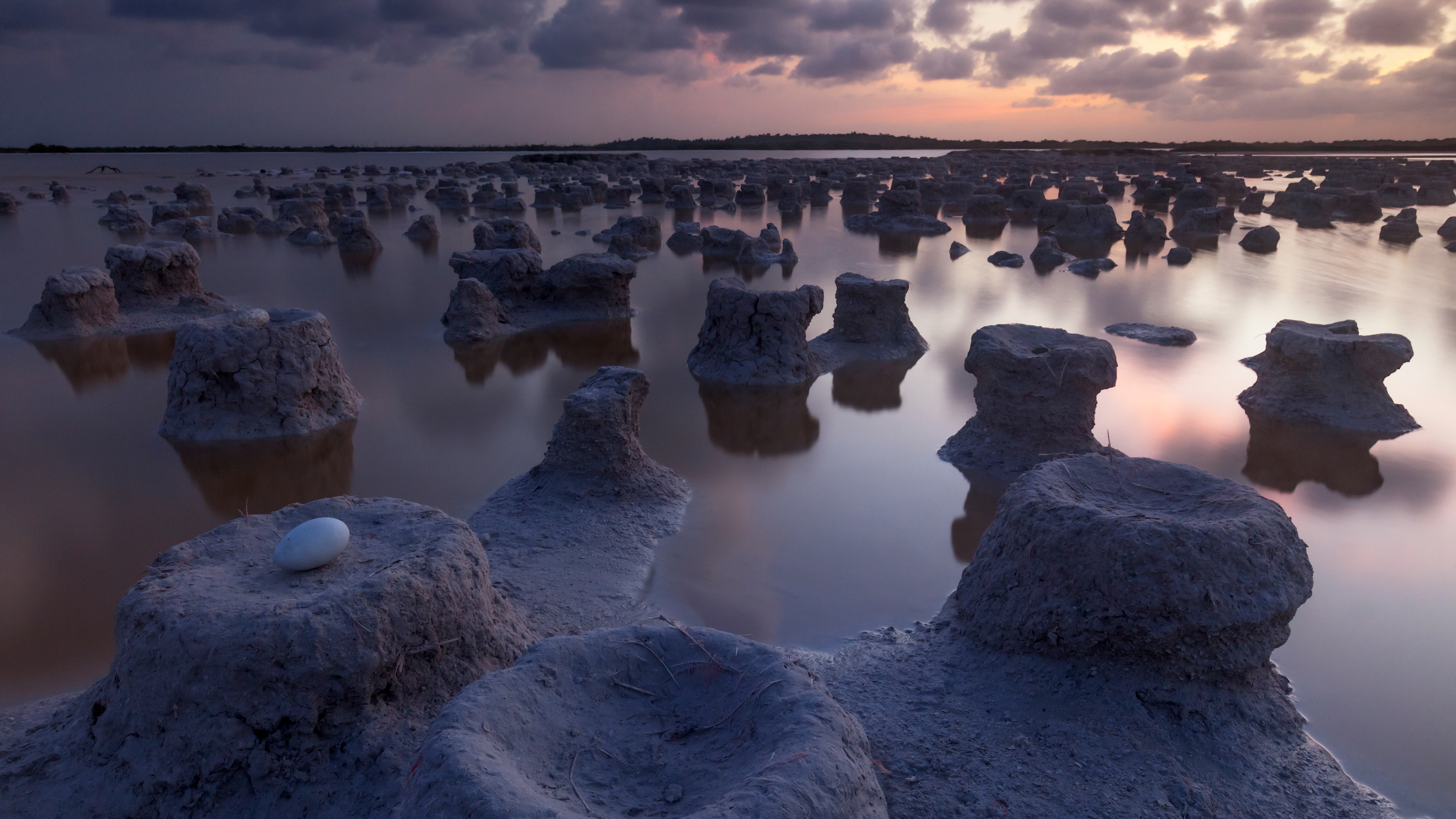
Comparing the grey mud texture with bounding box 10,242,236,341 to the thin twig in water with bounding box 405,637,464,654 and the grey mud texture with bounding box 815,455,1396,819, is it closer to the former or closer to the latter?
the thin twig in water with bounding box 405,637,464,654

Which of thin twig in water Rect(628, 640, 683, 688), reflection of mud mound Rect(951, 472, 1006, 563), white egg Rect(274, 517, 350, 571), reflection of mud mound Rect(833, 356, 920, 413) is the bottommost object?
reflection of mud mound Rect(951, 472, 1006, 563)

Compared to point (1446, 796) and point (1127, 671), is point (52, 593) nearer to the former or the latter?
point (1127, 671)

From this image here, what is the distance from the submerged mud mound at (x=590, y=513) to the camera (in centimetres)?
506

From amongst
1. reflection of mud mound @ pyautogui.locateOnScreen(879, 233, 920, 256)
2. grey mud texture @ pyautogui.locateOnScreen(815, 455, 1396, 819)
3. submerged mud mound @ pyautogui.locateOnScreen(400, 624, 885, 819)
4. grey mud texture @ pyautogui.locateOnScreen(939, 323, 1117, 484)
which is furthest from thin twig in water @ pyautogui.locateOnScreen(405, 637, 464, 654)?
reflection of mud mound @ pyautogui.locateOnScreen(879, 233, 920, 256)

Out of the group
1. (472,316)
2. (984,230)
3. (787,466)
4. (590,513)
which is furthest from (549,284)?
(984,230)

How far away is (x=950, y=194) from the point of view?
32.8 metres

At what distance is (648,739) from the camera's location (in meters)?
2.68

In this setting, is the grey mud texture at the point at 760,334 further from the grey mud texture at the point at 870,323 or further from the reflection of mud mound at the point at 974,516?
the reflection of mud mound at the point at 974,516

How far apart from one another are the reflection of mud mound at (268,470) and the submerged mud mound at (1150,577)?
17.4 feet

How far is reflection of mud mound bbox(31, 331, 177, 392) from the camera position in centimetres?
997

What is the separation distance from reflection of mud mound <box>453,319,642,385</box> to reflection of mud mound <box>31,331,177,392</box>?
11.4ft

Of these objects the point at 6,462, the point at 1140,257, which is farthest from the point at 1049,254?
the point at 6,462

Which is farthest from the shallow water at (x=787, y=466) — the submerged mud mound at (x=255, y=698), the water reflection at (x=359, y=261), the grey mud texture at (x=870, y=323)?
the water reflection at (x=359, y=261)

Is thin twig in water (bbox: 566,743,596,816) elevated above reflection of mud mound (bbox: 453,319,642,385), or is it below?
above
